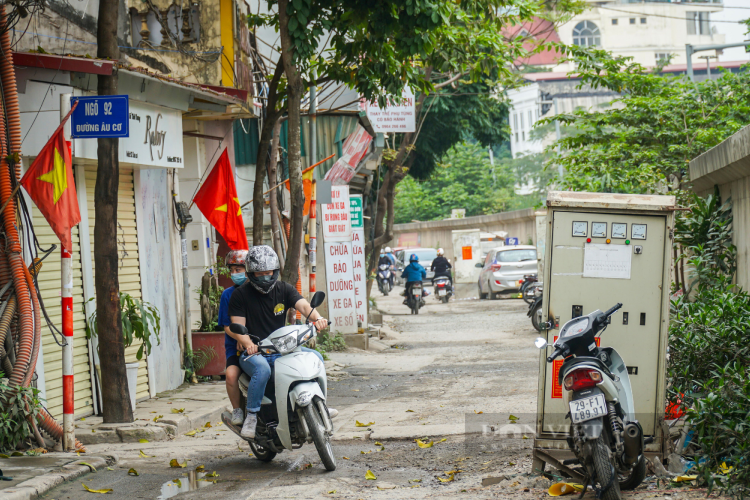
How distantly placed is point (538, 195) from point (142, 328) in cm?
5189

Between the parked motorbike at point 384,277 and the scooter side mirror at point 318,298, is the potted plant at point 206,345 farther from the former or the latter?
the parked motorbike at point 384,277

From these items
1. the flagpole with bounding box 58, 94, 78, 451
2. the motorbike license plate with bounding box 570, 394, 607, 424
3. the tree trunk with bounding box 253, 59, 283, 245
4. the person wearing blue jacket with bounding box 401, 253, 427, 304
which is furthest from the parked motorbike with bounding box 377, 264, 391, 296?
the motorbike license plate with bounding box 570, 394, 607, 424

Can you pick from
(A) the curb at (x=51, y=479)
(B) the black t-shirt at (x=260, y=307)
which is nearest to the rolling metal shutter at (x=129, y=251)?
(A) the curb at (x=51, y=479)

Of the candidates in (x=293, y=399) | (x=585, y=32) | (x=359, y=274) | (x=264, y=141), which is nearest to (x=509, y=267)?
(x=359, y=274)

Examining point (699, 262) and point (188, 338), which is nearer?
point (699, 262)

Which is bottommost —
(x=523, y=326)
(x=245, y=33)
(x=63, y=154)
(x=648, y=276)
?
(x=523, y=326)

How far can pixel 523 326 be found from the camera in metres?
18.5

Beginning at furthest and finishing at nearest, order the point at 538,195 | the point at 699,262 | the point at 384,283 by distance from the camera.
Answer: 1. the point at 538,195
2. the point at 384,283
3. the point at 699,262

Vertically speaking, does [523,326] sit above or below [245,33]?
below

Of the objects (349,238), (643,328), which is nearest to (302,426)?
(643,328)

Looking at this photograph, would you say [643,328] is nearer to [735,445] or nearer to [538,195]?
[735,445]

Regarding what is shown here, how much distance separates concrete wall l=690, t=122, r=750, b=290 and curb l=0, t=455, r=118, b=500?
5.55m

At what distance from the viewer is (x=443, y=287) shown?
1104 inches

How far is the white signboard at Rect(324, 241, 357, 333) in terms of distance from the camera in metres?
15.7
